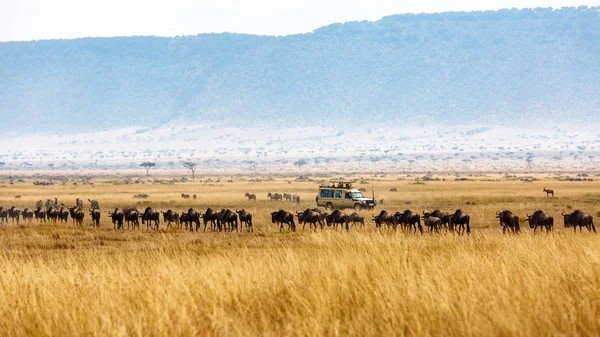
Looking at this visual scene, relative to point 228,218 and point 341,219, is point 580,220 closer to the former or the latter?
point 341,219

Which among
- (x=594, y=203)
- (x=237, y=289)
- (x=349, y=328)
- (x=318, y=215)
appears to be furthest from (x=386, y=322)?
(x=594, y=203)

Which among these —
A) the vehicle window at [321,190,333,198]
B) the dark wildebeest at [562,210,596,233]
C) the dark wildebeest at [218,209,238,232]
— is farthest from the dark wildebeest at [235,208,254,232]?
the vehicle window at [321,190,333,198]

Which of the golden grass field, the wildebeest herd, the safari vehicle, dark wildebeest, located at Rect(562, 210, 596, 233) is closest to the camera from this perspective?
the golden grass field

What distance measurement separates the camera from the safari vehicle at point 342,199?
150ft

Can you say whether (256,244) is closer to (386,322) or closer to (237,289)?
(237,289)

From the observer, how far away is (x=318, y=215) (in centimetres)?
3244

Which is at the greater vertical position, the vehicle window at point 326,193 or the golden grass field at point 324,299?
the vehicle window at point 326,193

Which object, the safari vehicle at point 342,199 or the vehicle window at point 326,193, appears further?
the vehicle window at point 326,193

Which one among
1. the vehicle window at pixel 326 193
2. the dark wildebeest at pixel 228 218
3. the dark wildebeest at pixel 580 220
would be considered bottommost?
the dark wildebeest at pixel 580 220

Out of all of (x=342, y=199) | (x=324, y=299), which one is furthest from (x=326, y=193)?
(x=324, y=299)

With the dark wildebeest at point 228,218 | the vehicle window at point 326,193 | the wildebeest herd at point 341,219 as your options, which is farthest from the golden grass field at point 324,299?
the vehicle window at point 326,193

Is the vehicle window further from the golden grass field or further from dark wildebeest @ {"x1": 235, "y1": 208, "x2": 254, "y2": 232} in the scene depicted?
the golden grass field

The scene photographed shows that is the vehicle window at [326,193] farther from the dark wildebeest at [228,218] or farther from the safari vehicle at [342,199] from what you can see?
the dark wildebeest at [228,218]

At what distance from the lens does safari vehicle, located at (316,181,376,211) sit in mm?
45594
